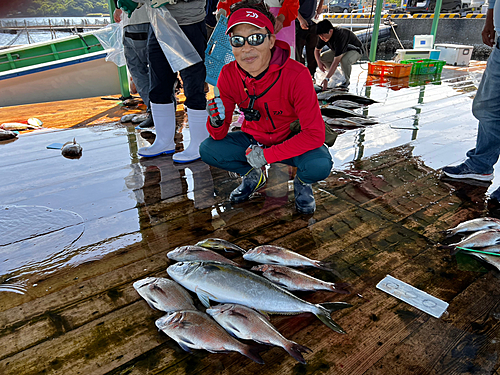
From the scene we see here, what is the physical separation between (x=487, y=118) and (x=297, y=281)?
7.18ft

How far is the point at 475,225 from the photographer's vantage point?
2.07 metres

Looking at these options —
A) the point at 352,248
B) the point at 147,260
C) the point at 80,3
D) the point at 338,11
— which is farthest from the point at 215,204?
the point at 80,3

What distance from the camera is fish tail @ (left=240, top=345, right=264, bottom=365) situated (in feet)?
4.07

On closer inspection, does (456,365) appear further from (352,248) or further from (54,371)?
(54,371)

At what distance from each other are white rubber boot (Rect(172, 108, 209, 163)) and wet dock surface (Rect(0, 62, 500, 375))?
11 cm

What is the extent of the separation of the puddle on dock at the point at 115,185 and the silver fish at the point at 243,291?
0.64 m

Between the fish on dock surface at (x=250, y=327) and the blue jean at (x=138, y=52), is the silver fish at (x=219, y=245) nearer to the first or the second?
the fish on dock surface at (x=250, y=327)

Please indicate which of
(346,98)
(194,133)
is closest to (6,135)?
(194,133)

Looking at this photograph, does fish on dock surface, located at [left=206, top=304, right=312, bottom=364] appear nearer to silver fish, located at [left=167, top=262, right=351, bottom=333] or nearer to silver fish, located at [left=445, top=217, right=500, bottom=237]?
silver fish, located at [left=167, top=262, right=351, bottom=333]

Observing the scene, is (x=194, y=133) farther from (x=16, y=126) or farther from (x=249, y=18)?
(x=16, y=126)

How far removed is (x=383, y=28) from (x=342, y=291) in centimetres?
1931

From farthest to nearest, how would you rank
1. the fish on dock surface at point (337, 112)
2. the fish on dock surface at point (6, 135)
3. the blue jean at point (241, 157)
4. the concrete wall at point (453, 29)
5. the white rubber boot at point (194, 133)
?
the concrete wall at point (453, 29) → the fish on dock surface at point (337, 112) → the fish on dock surface at point (6, 135) → the white rubber boot at point (194, 133) → the blue jean at point (241, 157)

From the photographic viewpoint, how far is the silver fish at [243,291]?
147cm

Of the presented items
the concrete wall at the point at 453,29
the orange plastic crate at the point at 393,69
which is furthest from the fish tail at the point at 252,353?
the concrete wall at the point at 453,29
